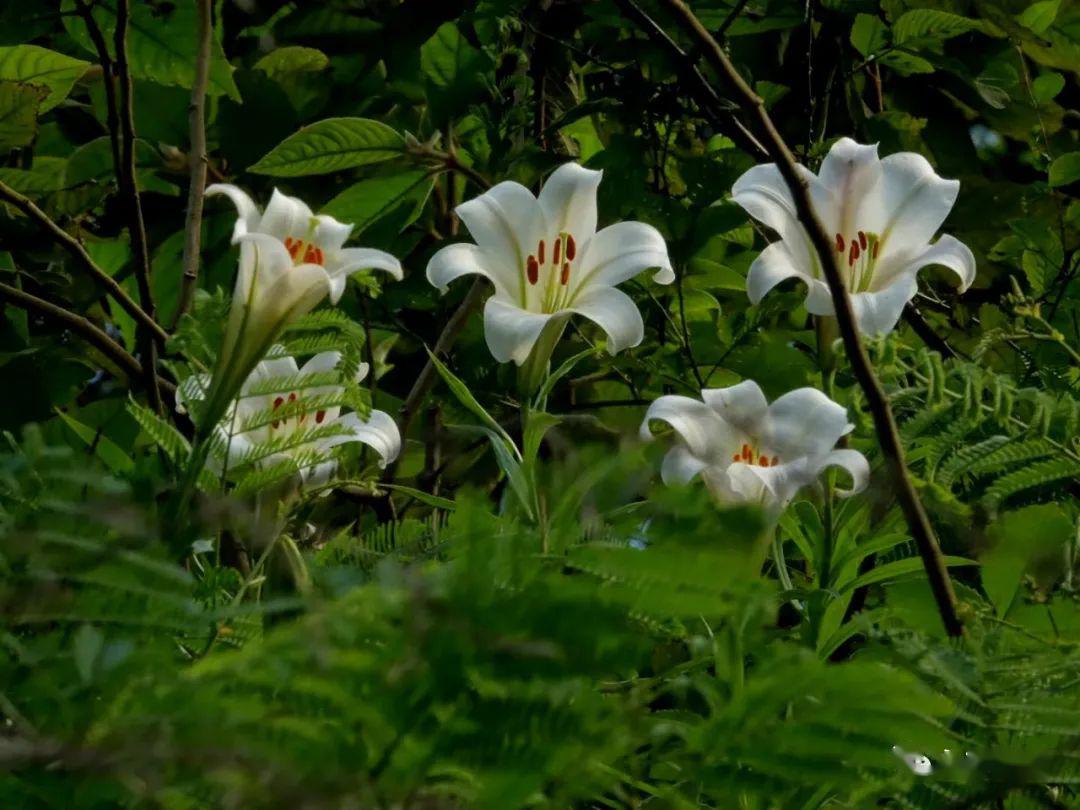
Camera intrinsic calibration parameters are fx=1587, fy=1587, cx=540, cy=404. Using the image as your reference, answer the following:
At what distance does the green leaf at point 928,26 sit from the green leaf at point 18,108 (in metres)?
0.93

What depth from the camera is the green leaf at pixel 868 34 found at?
191 centimetres

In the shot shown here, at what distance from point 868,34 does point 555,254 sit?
901 mm

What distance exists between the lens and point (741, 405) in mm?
1068

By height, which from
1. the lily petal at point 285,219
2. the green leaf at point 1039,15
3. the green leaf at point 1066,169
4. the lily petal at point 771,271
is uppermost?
the lily petal at point 285,219

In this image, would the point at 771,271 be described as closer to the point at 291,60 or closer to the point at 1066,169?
the point at 1066,169

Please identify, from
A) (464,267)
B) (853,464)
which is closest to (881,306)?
(853,464)

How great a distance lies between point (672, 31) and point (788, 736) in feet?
4.84

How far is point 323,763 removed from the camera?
1.55ft

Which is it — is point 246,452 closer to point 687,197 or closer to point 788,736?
point 788,736

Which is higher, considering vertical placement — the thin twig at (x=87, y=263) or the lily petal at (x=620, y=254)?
the lily petal at (x=620, y=254)

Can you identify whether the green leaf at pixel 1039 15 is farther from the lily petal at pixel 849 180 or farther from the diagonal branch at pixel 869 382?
the diagonal branch at pixel 869 382

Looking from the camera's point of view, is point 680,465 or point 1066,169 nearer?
point 680,465

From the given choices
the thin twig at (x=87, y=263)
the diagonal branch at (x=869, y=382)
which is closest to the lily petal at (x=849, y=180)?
the diagonal branch at (x=869, y=382)

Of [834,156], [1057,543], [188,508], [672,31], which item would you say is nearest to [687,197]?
[672,31]
